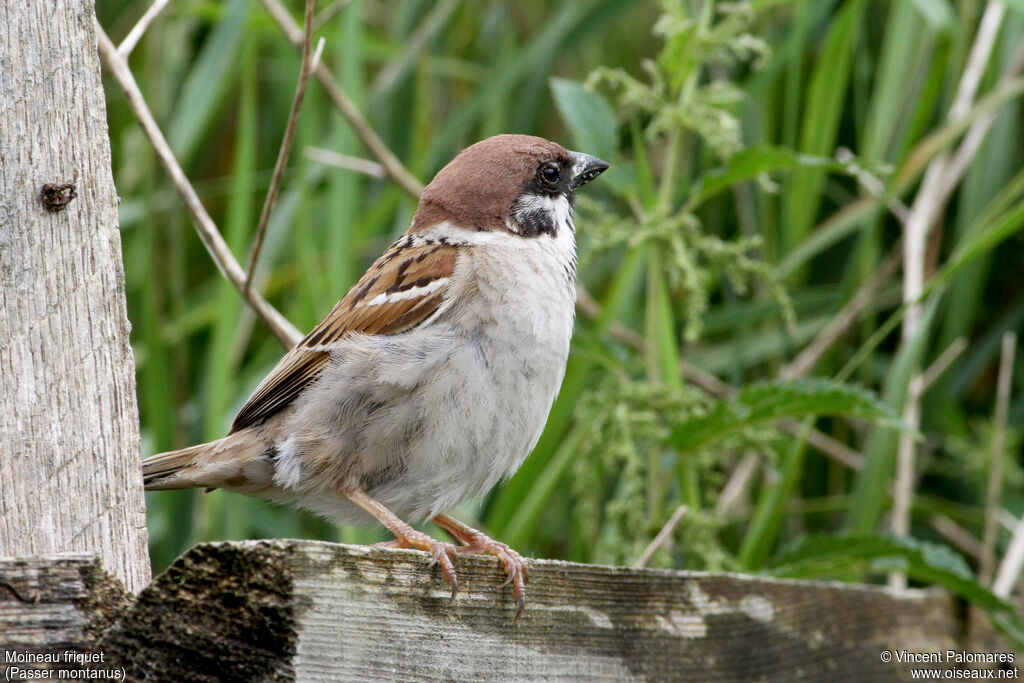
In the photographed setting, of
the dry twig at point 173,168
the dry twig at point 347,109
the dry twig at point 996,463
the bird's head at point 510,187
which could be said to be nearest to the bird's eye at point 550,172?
the bird's head at point 510,187

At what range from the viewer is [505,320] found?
84.8 inches

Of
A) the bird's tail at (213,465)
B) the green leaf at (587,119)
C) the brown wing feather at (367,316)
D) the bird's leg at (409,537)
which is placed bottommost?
the bird's leg at (409,537)

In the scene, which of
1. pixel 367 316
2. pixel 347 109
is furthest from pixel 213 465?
pixel 347 109

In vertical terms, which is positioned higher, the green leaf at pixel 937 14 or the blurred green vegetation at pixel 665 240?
the green leaf at pixel 937 14

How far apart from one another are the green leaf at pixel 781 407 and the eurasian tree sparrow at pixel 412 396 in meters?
0.30

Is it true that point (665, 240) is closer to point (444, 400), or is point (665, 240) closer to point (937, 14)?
point (444, 400)

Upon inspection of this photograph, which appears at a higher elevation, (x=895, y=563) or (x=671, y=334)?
(x=671, y=334)

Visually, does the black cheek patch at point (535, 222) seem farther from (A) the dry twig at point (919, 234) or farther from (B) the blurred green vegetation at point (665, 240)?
(A) the dry twig at point (919, 234)

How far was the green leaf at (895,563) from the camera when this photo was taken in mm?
2273

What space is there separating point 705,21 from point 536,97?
1.10 m

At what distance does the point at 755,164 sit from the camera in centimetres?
228

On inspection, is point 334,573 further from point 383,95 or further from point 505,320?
point 383,95

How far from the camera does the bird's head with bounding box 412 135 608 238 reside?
2570 mm

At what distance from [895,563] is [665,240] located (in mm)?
808
